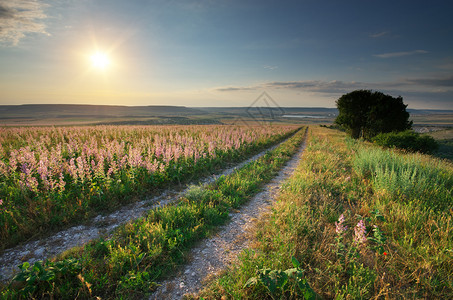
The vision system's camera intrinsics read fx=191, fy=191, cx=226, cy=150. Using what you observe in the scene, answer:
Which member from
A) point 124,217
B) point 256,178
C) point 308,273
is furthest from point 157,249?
point 256,178

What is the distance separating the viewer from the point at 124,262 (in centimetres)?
311

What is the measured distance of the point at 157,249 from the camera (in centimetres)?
334

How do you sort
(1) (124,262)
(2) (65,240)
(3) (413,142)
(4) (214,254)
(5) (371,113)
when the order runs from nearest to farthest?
(1) (124,262), (4) (214,254), (2) (65,240), (3) (413,142), (5) (371,113)

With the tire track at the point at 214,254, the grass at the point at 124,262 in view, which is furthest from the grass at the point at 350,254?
the grass at the point at 124,262

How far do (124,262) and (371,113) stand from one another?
30579mm

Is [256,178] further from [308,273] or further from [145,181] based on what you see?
[308,273]

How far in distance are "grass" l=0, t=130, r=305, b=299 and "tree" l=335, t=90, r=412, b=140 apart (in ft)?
92.3

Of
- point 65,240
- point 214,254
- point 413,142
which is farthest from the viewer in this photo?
point 413,142

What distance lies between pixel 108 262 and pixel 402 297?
4427mm

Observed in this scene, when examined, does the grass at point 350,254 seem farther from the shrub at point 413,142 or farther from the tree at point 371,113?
the tree at point 371,113

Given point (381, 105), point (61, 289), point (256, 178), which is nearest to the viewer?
point (61, 289)

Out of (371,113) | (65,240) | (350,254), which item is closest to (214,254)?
(350,254)

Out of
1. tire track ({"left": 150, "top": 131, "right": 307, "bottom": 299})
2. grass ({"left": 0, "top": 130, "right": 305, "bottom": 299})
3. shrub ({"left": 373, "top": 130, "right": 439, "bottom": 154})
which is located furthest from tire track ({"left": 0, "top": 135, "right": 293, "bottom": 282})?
shrub ({"left": 373, "top": 130, "right": 439, "bottom": 154})

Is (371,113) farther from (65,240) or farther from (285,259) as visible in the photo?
(65,240)
